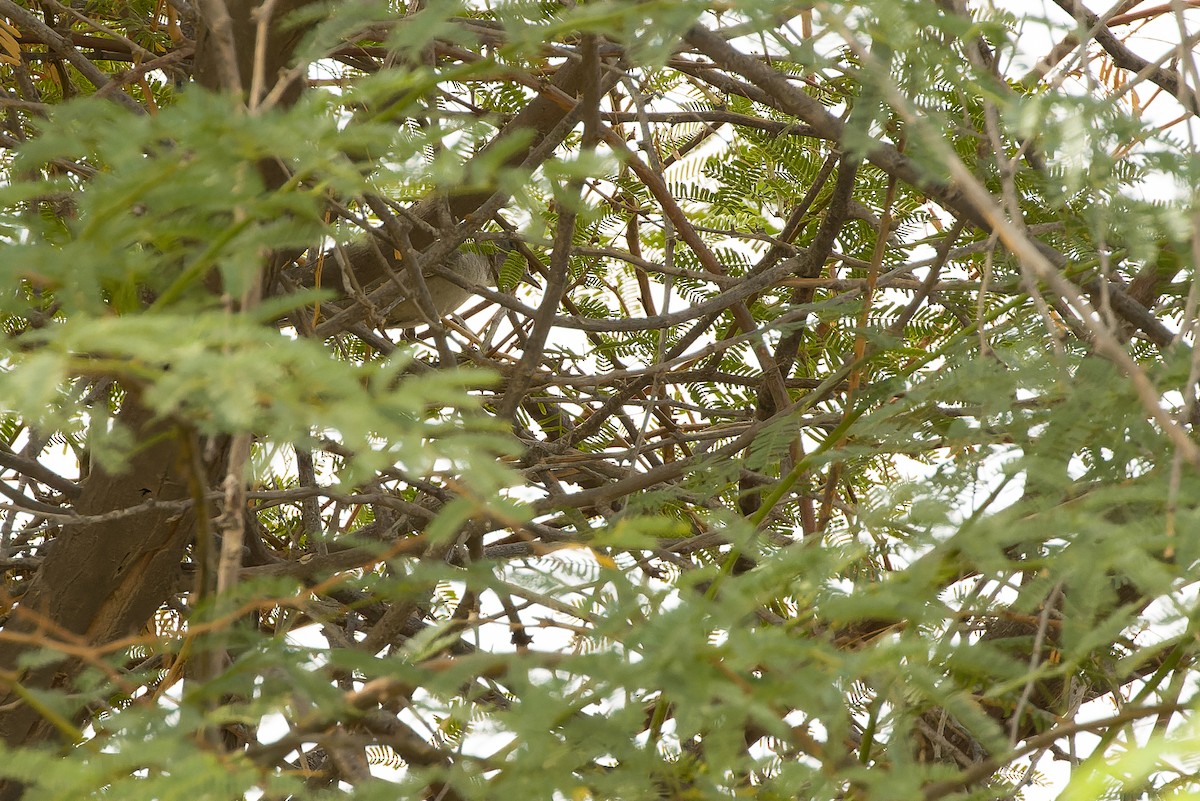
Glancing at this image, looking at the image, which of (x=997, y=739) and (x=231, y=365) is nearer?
(x=231, y=365)

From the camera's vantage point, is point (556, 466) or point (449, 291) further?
point (449, 291)

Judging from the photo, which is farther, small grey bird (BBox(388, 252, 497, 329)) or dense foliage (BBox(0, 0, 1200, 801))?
small grey bird (BBox(388, 252, 497, 329))

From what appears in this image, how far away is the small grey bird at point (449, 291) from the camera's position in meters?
2.06

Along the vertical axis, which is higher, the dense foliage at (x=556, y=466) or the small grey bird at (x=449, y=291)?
the small grey bird at (x=449, y=291)

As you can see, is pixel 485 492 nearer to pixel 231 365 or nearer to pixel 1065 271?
pixel 231 365

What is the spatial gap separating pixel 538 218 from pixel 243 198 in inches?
9.1

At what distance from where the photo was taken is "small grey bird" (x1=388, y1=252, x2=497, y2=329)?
2064mm

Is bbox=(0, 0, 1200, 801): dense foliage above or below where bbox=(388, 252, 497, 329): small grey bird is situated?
below

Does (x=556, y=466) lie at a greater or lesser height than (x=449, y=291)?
lesser

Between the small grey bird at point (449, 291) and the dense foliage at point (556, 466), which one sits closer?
the dense foliage at point (556, 466)

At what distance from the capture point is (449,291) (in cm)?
212

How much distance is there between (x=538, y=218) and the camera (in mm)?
803

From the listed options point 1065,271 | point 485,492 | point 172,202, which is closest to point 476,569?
point 485,492

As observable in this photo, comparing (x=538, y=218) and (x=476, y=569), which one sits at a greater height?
(x=538, y=218)
